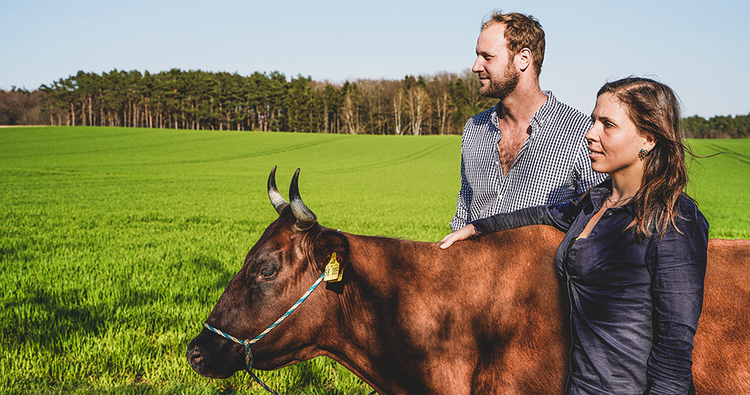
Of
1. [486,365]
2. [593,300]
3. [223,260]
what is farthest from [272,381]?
[223,260]

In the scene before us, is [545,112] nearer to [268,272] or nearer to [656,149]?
[656,149]

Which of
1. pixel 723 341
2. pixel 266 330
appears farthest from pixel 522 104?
pixel 266 330

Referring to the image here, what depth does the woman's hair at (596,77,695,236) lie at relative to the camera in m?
1.96

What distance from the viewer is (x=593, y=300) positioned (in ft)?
6.88

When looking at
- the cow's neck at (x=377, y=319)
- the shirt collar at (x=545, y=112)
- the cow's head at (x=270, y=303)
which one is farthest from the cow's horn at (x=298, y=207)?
the shirt collar at (x=545, y=112)

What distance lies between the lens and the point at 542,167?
345 cm

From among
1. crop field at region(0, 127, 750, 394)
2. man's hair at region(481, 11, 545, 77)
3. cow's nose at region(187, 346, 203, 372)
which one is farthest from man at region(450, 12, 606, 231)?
cow's nose at region(187, 346, 203, 372)

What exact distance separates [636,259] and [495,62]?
2.04 meters

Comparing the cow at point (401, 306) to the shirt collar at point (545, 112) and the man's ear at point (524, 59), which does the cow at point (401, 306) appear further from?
the man's ear at point (524, 59)

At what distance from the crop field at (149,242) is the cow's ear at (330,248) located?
1.86 meters

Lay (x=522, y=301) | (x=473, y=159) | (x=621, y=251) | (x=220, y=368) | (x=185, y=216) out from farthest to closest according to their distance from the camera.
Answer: (x=185, y=216), (x=473, y=159), (x=220, y=368), (x=522, y=301), (x=621, y=251)

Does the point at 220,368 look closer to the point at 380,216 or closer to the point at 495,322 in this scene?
the point at 495,322

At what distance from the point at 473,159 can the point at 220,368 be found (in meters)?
2.56

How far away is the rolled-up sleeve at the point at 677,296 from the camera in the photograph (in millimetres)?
1821
